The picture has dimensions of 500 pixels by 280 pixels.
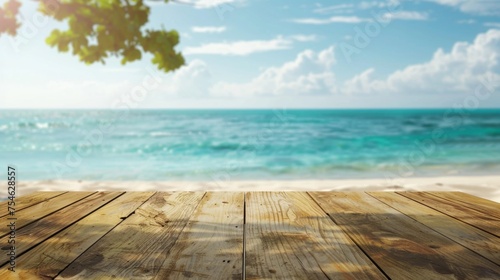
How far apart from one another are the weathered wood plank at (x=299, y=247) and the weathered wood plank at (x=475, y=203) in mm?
756

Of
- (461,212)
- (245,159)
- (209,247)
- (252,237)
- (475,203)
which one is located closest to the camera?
(209,247)

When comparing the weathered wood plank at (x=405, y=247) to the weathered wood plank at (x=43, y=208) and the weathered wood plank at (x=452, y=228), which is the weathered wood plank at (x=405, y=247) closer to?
the weathered wood plank at (x=452, y=228)

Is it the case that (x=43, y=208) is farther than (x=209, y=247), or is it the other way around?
(x=43, y=208)

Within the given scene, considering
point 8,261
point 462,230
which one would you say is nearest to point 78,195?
point 8,261

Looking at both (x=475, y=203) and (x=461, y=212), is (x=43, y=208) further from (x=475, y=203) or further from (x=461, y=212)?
(x=475, y=203)

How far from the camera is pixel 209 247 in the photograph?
1.29 m

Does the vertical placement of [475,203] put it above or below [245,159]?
above

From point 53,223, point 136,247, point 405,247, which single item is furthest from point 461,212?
point 53,223

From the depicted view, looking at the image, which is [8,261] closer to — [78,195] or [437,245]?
[78,195]

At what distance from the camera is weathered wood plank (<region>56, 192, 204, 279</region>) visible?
1089mm

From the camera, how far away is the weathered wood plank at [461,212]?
1612 millimetres

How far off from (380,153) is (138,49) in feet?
46.0

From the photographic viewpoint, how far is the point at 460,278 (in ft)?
3.51

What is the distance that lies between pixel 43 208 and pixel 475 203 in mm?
2096
